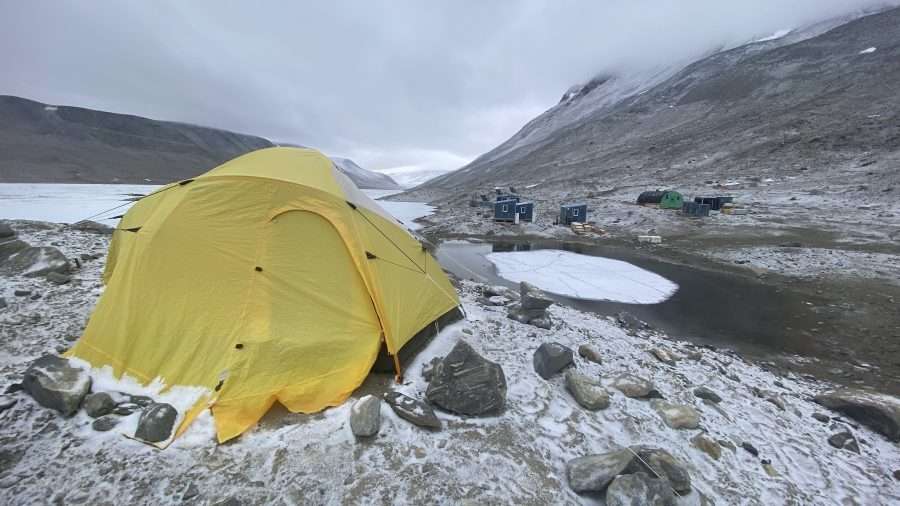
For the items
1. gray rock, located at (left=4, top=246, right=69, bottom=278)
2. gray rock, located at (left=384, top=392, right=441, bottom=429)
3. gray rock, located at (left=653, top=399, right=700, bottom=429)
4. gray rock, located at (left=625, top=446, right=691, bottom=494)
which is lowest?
gray rock, located at (left=653, top=399, right=700, bottom=429)

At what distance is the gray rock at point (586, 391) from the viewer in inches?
190

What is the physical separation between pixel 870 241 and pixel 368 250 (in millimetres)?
25235

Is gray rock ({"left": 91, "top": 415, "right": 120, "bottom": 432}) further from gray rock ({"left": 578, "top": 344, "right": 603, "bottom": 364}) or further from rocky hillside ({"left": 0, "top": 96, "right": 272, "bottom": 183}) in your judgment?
rocky hillside ({"left": 0, "top": 96, "right": 272, "bottom": 183})

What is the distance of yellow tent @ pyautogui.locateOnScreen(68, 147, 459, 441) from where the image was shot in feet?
14.2

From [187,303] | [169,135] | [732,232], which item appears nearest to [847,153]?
[732,232]

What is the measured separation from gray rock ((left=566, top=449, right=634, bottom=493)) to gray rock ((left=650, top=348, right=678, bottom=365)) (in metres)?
3.70

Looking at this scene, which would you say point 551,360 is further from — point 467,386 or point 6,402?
point 6,402

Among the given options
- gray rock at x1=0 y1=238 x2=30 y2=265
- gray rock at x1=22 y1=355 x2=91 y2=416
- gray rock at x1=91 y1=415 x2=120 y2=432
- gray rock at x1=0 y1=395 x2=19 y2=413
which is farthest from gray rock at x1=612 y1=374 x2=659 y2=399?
gray rock at x1=0 y1=238 x2=30 y2=265

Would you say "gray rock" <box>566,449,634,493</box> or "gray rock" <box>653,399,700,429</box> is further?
"gray rock" <box>653,399,700,429</box>

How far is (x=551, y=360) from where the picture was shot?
5.49 metres

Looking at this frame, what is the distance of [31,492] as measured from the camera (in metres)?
3.12

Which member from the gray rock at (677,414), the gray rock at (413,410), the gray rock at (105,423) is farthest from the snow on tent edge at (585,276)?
the gray rock at (105,423)

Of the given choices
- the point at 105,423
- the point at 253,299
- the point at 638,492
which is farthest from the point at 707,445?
the point at 105,423

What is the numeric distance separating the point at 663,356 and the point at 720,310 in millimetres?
6292
